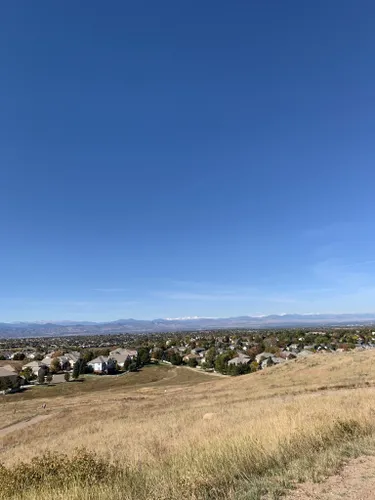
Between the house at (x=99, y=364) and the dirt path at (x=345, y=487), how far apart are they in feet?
324

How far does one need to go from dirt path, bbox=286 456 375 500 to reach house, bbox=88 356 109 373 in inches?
3890

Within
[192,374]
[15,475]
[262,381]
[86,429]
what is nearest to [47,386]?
[192,374]

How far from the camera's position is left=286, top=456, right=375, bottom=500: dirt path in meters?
4.95

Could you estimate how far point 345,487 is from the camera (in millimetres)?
5258

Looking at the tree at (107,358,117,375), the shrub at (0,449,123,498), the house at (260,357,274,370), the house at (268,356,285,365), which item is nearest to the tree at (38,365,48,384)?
the tree at (107,358,117,375)

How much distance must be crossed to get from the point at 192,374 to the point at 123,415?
61457mm

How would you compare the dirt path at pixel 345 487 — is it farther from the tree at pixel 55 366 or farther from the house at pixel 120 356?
the house at pixel 120 356

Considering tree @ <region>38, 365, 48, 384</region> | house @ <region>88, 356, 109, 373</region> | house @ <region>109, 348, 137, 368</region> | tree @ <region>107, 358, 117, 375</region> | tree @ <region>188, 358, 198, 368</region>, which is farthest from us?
house @ <region>109, 348, 137, 368</region>

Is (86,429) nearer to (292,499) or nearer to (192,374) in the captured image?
(292,499)

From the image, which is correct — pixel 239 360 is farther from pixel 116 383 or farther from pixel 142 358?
pixel 116 383

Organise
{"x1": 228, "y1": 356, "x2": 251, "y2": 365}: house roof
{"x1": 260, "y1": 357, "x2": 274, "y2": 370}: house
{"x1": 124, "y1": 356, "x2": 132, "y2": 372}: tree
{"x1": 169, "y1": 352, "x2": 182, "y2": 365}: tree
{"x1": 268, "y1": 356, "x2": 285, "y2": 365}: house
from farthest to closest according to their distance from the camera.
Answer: {"x1": 169, "y1": 352, "x2": 182, "y2": 365}: tree < {"x1": 124, "y1": 356, "x2": 132, "y2": 372}: tree < {"x1": 268, "y1": 356, "x2": 285, "y2": 365}: house < {"x1": 260, "y1": 357, "x2": 274, "y2": 370}: house < {"x1": 228, "y1": 356, "x2": 251, "y2": 365}: house roof

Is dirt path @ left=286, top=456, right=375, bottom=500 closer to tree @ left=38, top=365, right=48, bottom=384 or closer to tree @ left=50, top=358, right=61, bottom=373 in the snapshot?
tree @ left=38, top=365, right=48, bottom=384

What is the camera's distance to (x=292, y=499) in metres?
4.91

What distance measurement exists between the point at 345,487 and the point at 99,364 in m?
102
